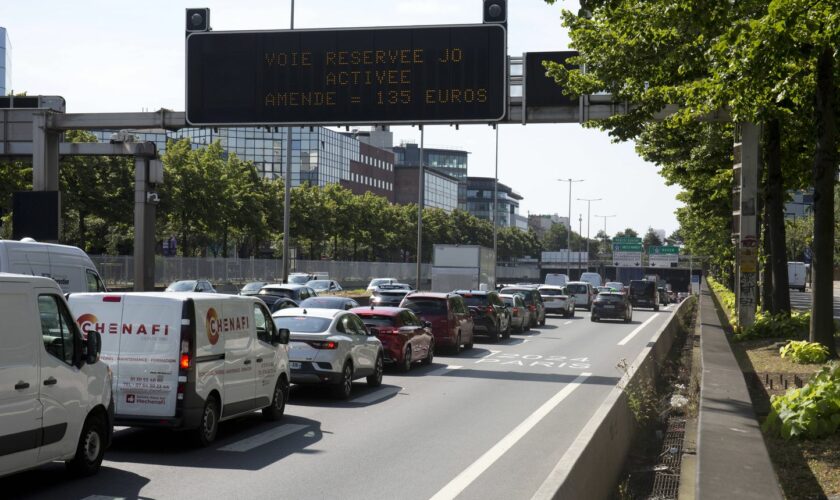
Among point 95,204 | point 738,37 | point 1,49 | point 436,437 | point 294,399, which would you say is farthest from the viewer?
point 1,49

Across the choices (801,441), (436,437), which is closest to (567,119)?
(436,437)

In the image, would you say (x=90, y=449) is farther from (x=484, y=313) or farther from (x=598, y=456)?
(x=484, y=313)

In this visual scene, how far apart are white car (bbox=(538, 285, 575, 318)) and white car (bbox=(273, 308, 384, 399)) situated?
35.4 meters

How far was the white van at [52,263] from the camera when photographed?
17.7 metres

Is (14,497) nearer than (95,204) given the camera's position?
Yes

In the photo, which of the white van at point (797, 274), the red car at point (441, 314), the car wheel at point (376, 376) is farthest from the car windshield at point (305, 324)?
the white van at point (797, 274)

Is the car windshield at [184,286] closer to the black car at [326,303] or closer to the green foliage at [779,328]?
the black car at [326,303]

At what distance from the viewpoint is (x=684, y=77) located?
21906 mm

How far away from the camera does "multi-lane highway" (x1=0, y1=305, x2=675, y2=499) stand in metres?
9.79

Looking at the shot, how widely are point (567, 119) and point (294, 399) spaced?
1162cm

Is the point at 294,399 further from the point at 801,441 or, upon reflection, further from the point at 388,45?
the point at 388,45

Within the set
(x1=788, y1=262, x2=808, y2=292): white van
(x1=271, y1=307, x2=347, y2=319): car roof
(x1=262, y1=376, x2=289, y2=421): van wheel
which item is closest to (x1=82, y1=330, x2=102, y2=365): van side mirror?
(x1=262, y1=376, x2=289, y2=421): van wheel

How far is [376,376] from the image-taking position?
19234 mm

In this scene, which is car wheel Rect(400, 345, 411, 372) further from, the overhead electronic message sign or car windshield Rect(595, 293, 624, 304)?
car windshield Rect(595, 293, 624, 304)
